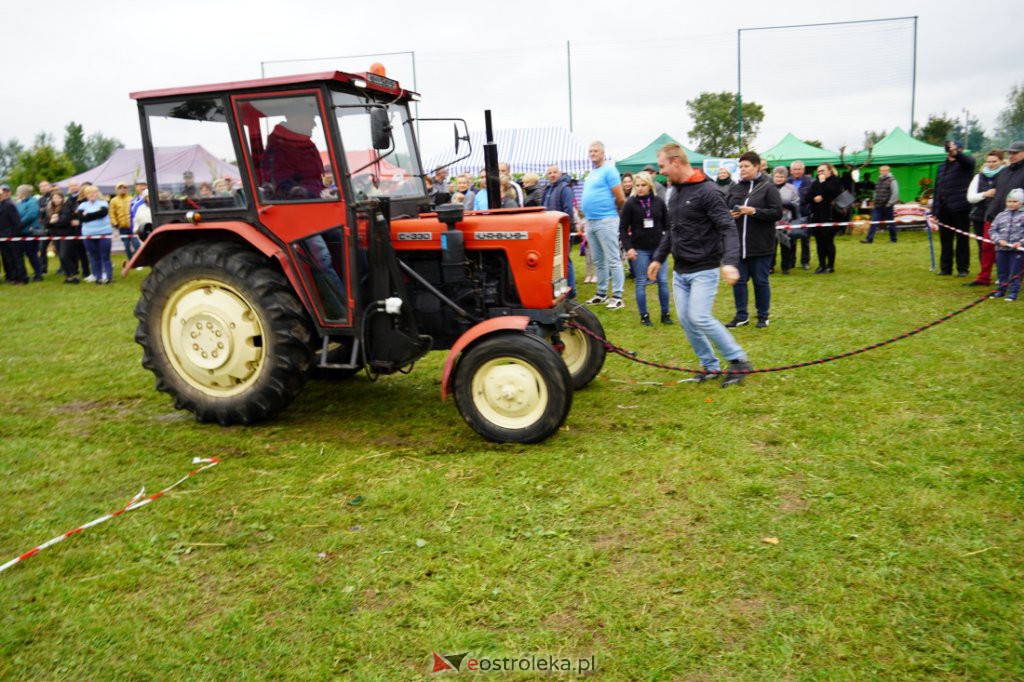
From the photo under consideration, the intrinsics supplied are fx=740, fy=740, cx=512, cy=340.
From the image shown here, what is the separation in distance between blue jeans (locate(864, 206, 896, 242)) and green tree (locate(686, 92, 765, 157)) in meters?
4.82

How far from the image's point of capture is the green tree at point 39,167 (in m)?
31.1

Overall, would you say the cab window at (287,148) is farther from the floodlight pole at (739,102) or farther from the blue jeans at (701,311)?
the floodlight pole at (739,102)

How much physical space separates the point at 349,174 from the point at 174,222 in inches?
58.7

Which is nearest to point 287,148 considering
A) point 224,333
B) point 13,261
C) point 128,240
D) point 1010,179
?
point 224,333

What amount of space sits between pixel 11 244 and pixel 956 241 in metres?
16.6

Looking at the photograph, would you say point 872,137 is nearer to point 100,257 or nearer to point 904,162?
point 904,162

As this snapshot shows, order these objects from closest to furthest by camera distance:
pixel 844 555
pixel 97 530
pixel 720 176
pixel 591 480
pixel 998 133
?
1. pixel 844 555
2. pixel 97 530
3. pixel 591 480
4. pixel 720 176
5. pixel 998 133

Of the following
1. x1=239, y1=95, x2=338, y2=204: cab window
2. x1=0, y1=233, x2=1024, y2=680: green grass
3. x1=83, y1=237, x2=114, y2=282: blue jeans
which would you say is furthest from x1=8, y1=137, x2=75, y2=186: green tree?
x1=239, y1=95, x2=338, y2=204: cab window

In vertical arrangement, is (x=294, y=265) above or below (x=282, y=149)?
below

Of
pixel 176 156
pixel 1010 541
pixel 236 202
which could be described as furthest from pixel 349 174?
pixel 1010 541

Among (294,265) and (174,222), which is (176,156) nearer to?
(174,222)

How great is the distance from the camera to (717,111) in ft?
77.2

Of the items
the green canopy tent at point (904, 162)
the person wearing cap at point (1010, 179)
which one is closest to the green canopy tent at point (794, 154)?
the green canopy tent at point (904, 162)

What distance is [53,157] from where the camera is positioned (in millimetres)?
31641
